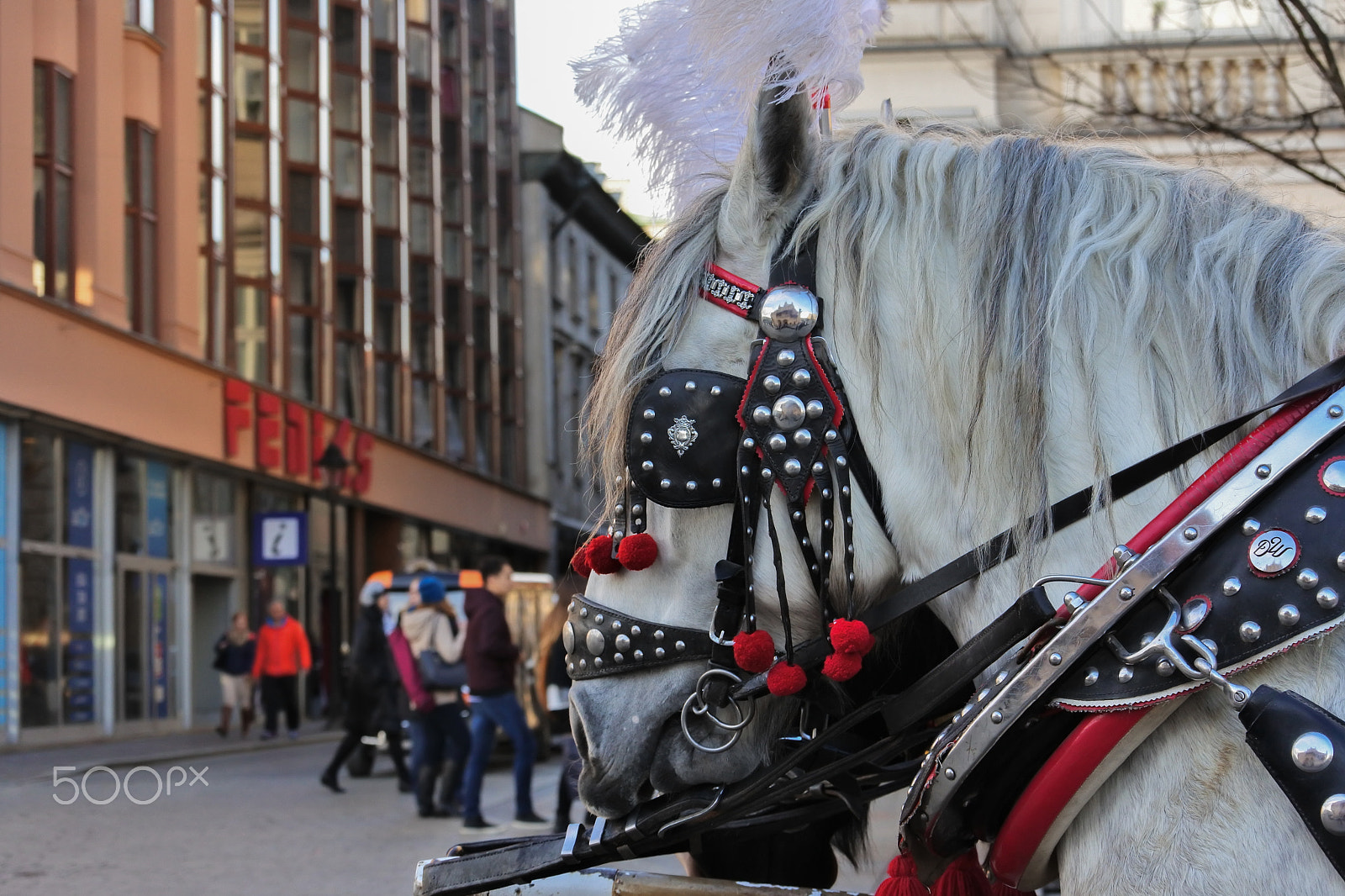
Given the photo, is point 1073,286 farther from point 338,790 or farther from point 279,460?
point 279,460

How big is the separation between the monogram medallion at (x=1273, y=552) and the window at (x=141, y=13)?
24.1 feet

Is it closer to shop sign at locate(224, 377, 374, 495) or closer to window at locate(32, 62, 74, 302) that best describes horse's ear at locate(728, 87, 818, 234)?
window at locate(32, 62, 74, 302)

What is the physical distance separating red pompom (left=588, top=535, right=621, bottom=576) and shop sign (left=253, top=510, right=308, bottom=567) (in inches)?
660

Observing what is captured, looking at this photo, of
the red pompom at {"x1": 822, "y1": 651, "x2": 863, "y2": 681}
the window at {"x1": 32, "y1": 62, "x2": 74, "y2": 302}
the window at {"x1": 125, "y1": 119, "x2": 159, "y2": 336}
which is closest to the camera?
the red pompom at {"x1": 822, "y1": 651, "x2": 863, "y2": 681}

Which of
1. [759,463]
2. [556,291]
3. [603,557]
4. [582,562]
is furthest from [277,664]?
[556,291]

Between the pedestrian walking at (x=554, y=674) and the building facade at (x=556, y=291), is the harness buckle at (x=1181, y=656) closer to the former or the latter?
the pedestrian walking at (x=554, y=674)

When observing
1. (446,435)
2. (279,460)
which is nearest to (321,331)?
(279,460)

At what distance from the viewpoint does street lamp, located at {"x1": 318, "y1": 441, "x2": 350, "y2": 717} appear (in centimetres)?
1880

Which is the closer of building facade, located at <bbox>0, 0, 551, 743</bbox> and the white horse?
the white horse

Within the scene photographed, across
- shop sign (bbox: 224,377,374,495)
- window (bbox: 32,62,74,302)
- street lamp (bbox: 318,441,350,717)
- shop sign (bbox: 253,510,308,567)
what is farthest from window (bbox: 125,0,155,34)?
street lamp (bbox: 318,441,350,717)

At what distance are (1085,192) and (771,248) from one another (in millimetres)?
411

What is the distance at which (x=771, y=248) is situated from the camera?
1.86 meters

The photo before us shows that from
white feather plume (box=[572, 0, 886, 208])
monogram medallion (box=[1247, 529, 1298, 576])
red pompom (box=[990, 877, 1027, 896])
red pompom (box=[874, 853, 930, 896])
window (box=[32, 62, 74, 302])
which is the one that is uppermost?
window (box=[32, 62, 74, 302])

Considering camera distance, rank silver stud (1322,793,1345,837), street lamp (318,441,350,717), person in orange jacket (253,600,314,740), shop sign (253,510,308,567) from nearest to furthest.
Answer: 1. silver stud (1322,793,1345,837)
2. person in orange jacket (253,600,314,740)
3. shop sign (253,510,308,567)
4. street lamp (318,441,350,717)
